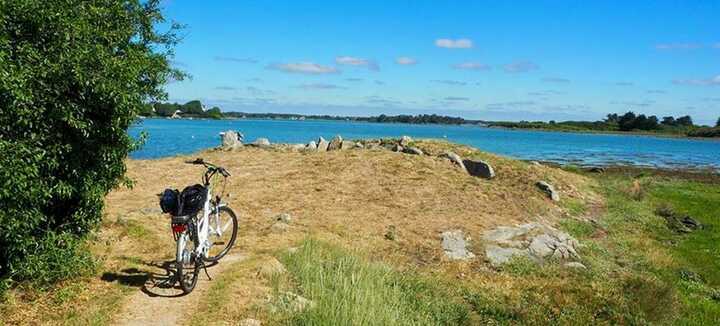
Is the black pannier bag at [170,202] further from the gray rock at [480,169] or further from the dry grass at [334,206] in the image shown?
the gray rock at [480,169]

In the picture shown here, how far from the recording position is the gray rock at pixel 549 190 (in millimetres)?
24500

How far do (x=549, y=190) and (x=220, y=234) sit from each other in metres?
16.8

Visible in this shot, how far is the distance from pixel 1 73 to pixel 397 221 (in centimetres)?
1249

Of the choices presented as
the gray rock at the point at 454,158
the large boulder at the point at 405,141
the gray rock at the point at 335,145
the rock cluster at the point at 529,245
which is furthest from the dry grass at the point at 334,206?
the gray rock at the point at 335,145

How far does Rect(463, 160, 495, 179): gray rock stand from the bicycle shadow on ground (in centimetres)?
1645

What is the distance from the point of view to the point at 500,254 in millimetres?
15984

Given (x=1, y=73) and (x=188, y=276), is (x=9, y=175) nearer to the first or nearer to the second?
(x=1, y=73)

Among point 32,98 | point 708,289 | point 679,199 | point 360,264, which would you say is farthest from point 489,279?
point 679,199

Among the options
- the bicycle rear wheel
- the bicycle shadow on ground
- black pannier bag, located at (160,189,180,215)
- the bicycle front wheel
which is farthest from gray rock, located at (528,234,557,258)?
black pannier bag, located at (160,189,180,215)

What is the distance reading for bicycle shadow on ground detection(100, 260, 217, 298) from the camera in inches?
Result: 398

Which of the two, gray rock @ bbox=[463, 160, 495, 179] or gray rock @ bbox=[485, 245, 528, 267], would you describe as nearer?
gray rock @ bbox=[485, 245, 528, 267]

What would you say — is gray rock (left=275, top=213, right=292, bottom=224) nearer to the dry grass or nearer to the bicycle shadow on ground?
the dry grass

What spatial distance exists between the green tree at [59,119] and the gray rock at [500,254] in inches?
380

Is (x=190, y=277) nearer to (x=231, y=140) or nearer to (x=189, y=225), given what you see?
(x=189, y=225)
